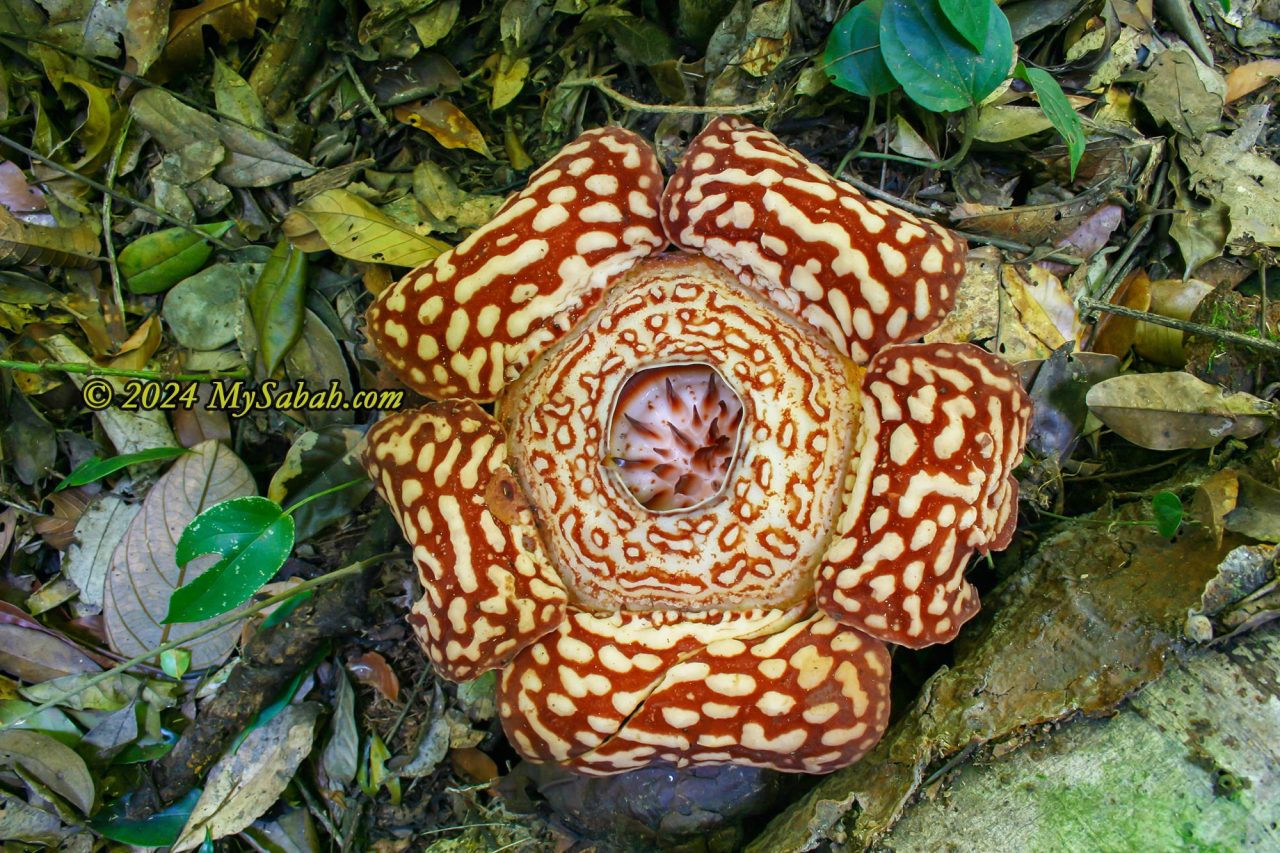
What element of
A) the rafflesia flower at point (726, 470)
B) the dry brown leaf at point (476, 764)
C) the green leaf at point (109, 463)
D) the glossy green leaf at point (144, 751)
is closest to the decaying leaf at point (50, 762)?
the glossy green leaf at point (144, 751)

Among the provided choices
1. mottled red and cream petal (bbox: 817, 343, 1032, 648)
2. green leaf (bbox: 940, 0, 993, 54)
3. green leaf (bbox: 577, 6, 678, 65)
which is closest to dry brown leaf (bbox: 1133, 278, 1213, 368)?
mottled red and cream petal (bbox: 817, 343, 1032, 648)

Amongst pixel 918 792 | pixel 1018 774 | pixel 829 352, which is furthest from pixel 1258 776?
pixel 829 352

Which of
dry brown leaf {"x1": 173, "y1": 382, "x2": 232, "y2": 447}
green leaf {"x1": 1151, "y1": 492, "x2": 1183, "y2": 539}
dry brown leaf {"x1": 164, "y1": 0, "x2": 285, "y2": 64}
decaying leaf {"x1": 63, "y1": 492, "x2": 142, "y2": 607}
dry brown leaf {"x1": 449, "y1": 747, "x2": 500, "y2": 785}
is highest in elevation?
dry brown leaf {"x1": 164, "y1": 0, "x2": 285, "y2": 64}

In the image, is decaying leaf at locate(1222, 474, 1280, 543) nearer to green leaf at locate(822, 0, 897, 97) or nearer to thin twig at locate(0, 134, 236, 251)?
green leaf at locate(822, 0, 897, 97)

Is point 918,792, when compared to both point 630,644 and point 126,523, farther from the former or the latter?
point 126,523

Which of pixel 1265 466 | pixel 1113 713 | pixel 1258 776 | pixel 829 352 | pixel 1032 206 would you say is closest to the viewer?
pixel 1258 776

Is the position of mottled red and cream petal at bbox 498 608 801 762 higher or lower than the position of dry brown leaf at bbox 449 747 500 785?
higher
